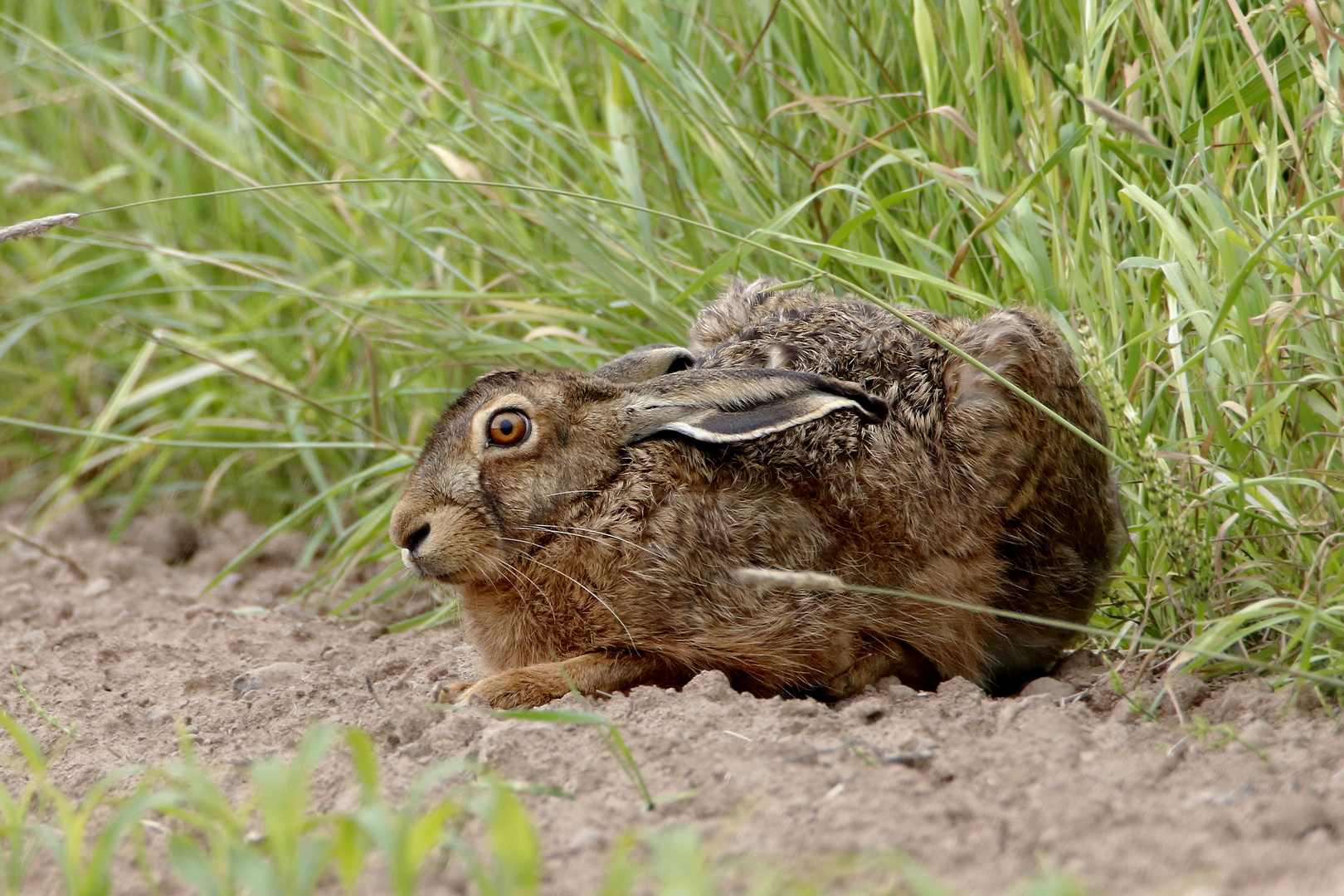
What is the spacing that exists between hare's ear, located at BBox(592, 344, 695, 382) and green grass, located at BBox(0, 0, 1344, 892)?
187 mm

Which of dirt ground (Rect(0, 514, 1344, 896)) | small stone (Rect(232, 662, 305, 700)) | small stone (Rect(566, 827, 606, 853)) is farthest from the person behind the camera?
small stone (Rect(232, 662, 305, 700))

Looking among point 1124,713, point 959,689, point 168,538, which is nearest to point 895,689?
point 959,689

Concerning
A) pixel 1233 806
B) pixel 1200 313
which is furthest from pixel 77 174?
pixel 1233 806

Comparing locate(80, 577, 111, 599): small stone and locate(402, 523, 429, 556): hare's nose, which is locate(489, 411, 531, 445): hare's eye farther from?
locate(80, 577, 111, 599): small stone

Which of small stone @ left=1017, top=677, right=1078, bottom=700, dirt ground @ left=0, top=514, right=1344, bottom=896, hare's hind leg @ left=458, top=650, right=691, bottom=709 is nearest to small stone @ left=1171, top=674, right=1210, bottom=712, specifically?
dirt ground @ left=0, top=514, right=1344, bottom=896

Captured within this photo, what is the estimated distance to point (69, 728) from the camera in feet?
10.9

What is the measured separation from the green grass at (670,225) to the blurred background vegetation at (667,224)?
0.07 ft

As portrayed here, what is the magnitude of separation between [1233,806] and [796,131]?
3.03 metres

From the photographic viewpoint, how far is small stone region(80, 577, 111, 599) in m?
5.16

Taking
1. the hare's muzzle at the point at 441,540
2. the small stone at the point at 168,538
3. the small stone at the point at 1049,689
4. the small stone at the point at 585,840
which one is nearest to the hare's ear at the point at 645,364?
the hare's muzzle at the point at 441,540

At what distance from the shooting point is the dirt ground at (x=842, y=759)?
6.79 ft

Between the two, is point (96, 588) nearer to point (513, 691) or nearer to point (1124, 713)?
point (513, 691)

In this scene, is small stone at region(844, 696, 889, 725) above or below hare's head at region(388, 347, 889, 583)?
below

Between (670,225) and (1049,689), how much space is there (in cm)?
234
